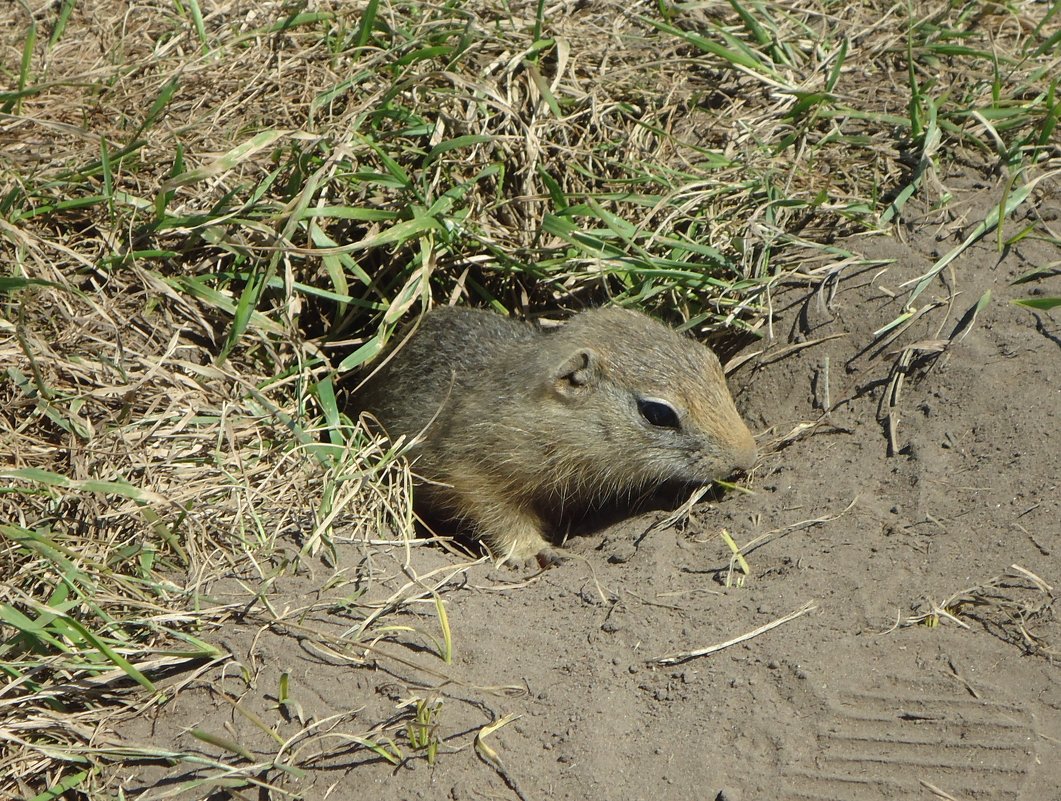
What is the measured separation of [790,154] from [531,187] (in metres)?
1.58

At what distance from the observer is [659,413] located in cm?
547

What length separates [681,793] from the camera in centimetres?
355

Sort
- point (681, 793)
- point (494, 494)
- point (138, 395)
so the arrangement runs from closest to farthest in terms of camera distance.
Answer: point (681, 793)
point (138, 395)
point (494, 494)

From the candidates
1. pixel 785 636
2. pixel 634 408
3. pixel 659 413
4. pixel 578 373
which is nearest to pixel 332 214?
pixel 578 373

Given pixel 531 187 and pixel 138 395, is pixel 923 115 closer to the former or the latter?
pixel 531 187

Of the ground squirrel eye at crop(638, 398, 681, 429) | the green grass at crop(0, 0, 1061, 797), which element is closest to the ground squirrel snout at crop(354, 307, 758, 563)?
the ground squirrel eye at crop(638, 398, 681, 429)

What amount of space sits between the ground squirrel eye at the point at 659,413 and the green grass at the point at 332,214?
72cm

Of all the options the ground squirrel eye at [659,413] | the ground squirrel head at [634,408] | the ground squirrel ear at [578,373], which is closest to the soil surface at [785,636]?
the ground squirrel head at [634,408]

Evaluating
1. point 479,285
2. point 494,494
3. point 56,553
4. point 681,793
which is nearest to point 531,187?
point 479,285

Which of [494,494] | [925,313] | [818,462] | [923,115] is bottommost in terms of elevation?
[494,494]

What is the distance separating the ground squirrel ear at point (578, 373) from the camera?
5.48 m

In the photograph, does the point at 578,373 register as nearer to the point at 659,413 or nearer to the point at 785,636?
the point at 659,413

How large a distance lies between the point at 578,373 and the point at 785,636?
1.94 meters

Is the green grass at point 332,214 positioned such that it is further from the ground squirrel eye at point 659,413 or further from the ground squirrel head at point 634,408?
the ground squirrel eye at point 659,413
